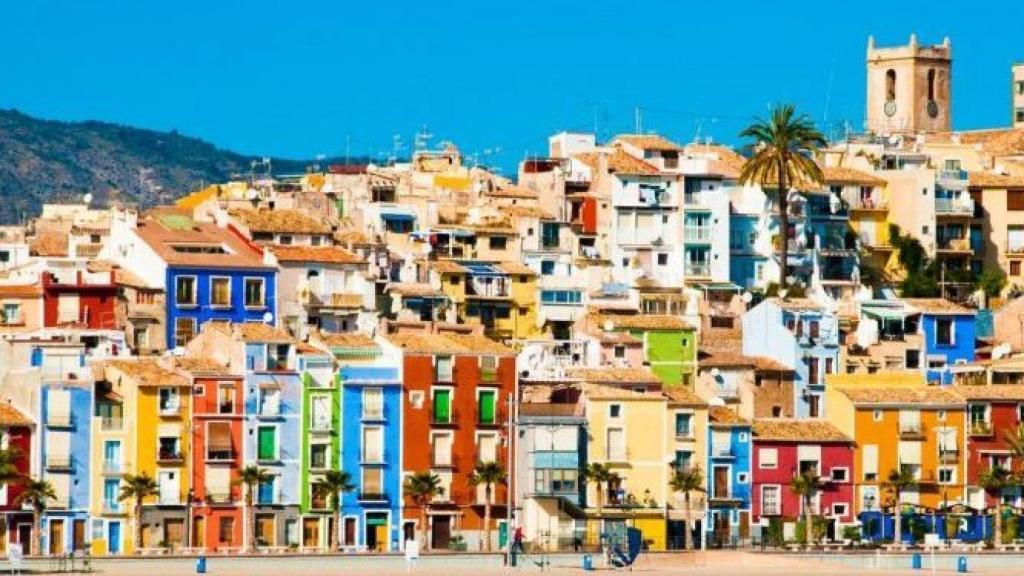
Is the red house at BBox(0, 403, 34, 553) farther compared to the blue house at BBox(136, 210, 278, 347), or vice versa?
the blue house at BBox(136, 210, 278, 347)

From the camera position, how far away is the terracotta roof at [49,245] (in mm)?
136250

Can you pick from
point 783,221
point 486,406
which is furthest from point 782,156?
point 486,406

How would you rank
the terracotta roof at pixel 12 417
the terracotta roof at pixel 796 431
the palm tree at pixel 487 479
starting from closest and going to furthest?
the terracotta roof at pixel 12 417, the palm tree at pixel 487 479, the terracotta roof at pixel 796 431

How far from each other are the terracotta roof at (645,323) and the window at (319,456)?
18.7m

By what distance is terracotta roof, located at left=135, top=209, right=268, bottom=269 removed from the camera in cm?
12381

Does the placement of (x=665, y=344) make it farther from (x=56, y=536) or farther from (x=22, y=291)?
(x=56, y=536)

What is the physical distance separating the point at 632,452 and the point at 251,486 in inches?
614

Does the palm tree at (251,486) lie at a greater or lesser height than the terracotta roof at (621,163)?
lesser

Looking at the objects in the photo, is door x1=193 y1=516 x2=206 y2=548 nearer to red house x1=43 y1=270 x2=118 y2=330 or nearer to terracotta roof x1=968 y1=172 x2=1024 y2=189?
red house x1=43 y1=270 x2=118 y2=330

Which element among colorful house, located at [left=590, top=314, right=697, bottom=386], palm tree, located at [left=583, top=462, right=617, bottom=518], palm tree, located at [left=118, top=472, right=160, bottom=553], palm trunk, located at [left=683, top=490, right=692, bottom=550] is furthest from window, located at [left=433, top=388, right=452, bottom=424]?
colorful house, located at [left=590, top=314, right=697, bottom=386]

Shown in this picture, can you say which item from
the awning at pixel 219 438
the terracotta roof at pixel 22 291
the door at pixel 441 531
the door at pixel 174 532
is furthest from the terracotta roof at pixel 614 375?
the terracotta roof at pixel 22 291

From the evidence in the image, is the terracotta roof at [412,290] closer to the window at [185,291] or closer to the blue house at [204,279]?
the blue house at [204,279]

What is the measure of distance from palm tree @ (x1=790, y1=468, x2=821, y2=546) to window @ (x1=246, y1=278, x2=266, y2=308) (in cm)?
2082

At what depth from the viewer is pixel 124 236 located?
127 m
